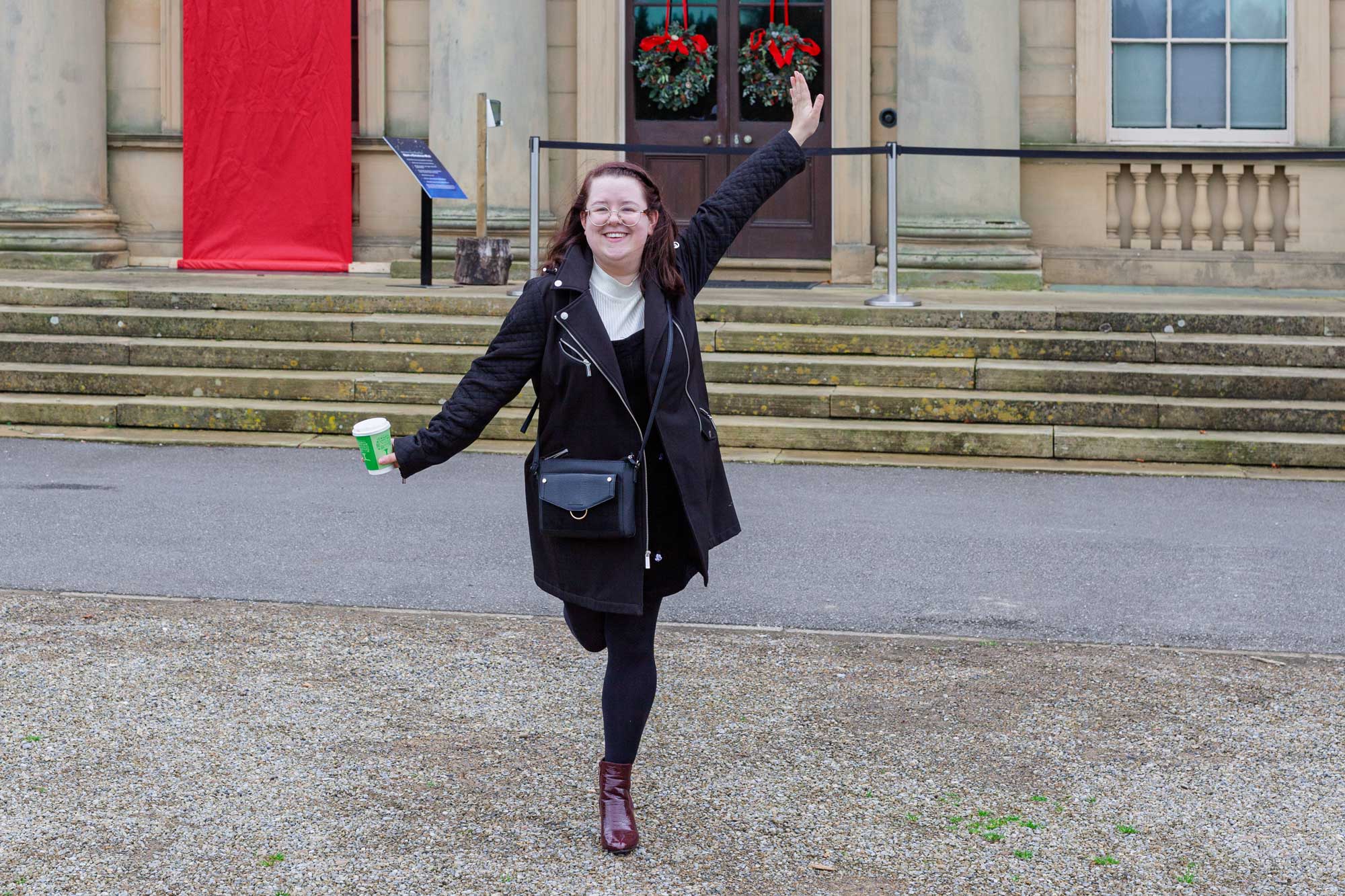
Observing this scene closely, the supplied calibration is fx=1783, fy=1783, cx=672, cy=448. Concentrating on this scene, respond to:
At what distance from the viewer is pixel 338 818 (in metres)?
4.38

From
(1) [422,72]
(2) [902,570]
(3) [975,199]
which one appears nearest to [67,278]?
(1) [422,72]

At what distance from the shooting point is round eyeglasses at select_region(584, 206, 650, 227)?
4250 millimetres

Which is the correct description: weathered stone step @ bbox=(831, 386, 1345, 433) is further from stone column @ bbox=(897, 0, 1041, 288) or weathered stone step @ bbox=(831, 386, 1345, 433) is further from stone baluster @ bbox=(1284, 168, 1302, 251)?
stone baluster @ bbox=(1284, 168, 1302, 251)

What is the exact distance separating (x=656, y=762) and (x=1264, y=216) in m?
10.9

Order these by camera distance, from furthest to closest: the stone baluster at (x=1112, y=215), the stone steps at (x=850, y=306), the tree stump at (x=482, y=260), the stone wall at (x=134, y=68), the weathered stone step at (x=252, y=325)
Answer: the stone wall at (x=134, y=68)
the stone baluster at (x=1112, y=215)
the tree stump at (x=482, y=260)
the weathered stone step at (x=252, y=325)
the stone steps at (x=850, y=306)

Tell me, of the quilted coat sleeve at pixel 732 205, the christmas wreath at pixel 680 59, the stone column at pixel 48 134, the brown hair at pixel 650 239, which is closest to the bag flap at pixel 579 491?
the brown hair at pixel 650 239

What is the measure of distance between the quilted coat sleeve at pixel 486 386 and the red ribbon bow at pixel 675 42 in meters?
11.4

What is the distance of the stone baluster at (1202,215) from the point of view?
47.2 feet

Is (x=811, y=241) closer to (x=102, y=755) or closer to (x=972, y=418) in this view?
(x=972, y=418)

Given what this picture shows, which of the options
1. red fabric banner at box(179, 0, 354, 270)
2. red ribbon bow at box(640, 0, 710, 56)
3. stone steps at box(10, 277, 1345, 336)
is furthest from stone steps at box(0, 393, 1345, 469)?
red ribbon bow at box(640, 0, 710, 56)

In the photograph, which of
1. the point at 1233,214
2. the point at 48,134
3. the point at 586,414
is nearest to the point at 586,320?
the point at 586,414

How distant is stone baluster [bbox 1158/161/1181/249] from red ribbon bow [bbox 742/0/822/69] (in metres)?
3.11

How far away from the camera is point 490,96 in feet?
47.2

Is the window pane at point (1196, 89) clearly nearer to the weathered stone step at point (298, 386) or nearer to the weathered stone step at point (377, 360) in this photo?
the weathered stone step at point (377, 360)
